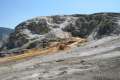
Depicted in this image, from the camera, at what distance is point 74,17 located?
63625 mm

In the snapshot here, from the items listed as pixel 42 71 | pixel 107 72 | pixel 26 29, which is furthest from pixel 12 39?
pixel 107 72

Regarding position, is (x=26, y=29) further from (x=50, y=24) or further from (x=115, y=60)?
(x=115, y=60)

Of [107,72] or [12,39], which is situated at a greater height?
[107,72]

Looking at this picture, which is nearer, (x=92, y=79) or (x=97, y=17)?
(x=92, y=79)

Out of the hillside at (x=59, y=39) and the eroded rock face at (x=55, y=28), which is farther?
the eroded rock face at (x=55, y=28)

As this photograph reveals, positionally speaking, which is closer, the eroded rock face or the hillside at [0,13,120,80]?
the hillside at [0,13,120,80]

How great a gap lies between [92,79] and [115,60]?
3.02 m

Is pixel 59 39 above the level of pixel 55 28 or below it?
below

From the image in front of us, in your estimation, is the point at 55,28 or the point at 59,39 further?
the point at 55,28

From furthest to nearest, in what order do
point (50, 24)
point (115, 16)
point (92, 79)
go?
point (50, 24) < point (115, 16) < point (92, 79)

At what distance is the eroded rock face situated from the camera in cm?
5556

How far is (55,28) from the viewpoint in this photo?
61.4m

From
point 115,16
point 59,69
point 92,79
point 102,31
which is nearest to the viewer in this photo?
point 92,79

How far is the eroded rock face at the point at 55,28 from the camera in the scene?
5556 centimetres
